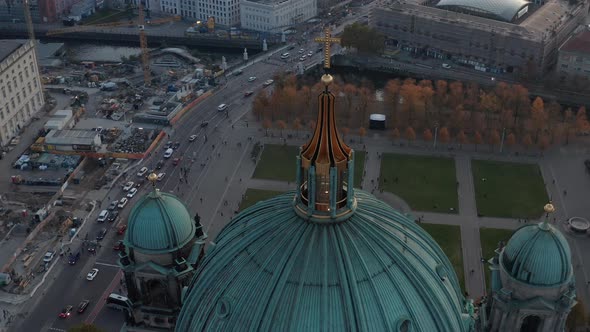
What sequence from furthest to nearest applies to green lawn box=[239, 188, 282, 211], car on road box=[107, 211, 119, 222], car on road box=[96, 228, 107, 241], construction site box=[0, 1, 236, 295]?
1. green lawn box=[239, 188, 282, 211]
2. car on road box=[107, 211, 119, 222]
3. car on road box=[96, 228, 107, 241]
4. construction site box=[0, 1, 236, 295]

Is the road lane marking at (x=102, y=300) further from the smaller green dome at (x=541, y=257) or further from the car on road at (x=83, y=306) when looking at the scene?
the smaller green dome at (x=541, y=257)

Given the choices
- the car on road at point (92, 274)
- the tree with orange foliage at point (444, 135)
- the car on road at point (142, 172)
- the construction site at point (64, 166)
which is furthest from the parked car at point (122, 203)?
the tree with orange foliage at point (444, 135)

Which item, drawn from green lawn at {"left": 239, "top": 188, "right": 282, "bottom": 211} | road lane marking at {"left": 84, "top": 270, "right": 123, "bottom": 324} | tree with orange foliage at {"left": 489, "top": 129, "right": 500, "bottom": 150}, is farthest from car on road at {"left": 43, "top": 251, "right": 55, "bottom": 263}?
tree with orange foliage at {"left": 489, "top": 129, "right": 500, "bottom": 150}

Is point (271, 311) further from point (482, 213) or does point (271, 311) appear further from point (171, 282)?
point (482, 213)

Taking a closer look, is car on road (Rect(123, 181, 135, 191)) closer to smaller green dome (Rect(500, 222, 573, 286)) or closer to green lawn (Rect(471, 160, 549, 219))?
green lawn (Rect(471, 160, 549, 219))

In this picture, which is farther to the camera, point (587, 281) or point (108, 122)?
point (108, 122)

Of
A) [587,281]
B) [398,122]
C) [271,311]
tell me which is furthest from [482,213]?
[271,311]
